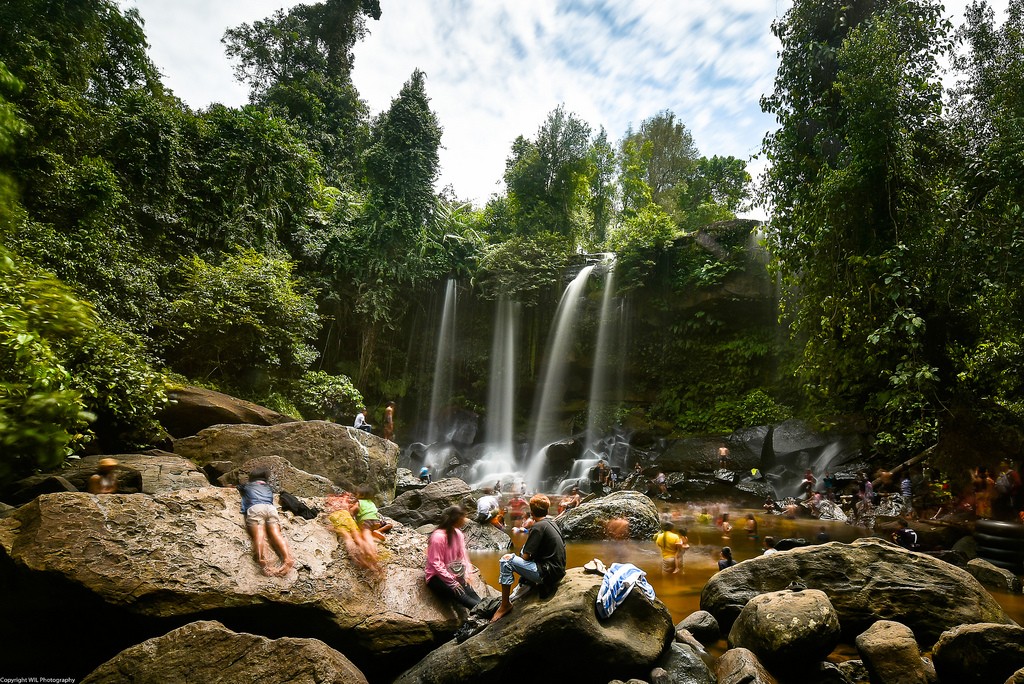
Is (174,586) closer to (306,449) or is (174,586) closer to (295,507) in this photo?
(295,507)

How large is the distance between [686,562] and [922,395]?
18.4 feet

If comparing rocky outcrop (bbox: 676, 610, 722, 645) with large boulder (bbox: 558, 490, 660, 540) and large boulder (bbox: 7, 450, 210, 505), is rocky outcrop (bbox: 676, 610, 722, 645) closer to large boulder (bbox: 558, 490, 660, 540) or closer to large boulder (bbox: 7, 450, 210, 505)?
large boulder (bbox: 558, 490, 660, 540)

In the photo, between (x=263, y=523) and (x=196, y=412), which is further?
(x=196, y=412)

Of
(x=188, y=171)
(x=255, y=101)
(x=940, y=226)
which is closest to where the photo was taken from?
(x=940, y=226)

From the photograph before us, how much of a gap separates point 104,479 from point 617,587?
609cm

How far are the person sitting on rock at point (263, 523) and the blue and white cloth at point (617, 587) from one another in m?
2.80

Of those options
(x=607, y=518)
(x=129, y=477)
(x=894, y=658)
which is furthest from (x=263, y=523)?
(x=607, y=518)

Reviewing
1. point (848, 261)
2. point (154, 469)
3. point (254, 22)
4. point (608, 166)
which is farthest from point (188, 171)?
point (608, 166)

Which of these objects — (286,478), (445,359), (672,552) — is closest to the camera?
(286,478)

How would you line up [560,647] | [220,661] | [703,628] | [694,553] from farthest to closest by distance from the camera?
[694,553]
[703,628]
[560,647]
[220,661]

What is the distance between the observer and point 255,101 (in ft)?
84.7

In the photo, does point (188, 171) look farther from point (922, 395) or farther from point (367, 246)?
point (922, 395)

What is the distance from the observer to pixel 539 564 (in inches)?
168

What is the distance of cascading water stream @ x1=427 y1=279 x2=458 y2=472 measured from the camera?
2280 cm
